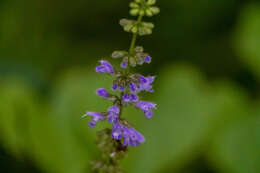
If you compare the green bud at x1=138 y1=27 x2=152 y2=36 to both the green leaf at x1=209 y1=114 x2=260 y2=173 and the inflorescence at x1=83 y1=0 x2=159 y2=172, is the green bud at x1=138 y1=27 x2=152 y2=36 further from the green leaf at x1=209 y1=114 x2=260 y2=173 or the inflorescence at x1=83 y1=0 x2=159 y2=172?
the green leaf at x1=209 y1=114 x2=260 y2=173

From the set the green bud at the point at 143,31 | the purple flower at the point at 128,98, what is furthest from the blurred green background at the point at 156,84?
the green bud at the point at 143,31

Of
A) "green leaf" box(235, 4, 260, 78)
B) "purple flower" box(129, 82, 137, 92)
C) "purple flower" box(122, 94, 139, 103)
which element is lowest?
"green leaf" box(235, 4, 260, 78)

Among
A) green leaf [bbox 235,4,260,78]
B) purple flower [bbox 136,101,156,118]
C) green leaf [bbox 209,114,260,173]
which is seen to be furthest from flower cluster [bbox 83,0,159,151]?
green leaf [bbox 235,4,260,78]

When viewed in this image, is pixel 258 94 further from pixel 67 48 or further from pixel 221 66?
pixel 67 48

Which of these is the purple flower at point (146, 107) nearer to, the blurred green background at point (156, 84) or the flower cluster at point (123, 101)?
the flower cluster at point (123, 101)

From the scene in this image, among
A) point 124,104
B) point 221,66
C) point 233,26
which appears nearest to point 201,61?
point 221,66

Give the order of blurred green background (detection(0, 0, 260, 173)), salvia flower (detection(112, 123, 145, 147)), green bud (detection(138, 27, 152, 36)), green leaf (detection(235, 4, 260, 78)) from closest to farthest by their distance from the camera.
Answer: green bud (detection(138, 27, 152, 36)) → salvia flower (detection(112, 123, 145, 147)) → blurred green background (detection(0, 0, 260, 173)) → green leaf (detection(235, 4, 260, 78))
